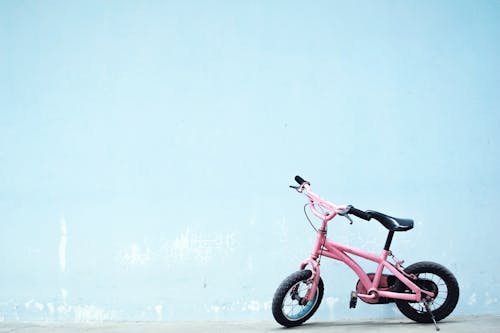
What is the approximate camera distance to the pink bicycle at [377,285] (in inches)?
181

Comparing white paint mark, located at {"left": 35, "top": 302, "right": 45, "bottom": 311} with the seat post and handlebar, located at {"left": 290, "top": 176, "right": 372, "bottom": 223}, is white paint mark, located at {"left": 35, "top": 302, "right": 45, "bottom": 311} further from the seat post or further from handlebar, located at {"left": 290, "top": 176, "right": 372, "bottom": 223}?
the seat post

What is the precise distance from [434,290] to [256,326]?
64.0 inches

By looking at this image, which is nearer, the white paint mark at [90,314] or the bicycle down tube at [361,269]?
the bicycle down tube at [361,269]

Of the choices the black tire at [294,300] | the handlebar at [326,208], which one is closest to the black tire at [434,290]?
the handlebar at [326,208]

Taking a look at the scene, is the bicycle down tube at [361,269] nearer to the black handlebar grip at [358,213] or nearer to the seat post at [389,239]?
the seat post at [389,239]

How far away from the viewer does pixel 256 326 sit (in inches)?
198

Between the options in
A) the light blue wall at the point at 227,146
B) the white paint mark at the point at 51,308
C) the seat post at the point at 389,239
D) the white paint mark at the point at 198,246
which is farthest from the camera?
the white paint mark at the point at 51,308

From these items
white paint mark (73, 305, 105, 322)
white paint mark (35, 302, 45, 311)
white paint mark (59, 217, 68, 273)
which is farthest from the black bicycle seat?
white paint mark (35, 302, 45, 311)

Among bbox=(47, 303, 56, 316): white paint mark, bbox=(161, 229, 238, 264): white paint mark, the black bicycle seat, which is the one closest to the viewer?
the black bicycle seat

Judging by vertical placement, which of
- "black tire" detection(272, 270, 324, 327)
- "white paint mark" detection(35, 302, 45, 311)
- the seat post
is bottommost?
"white paint mark" detection(35, 302, 45, 311)

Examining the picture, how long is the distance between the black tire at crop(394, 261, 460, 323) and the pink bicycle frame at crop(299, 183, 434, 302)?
65mm

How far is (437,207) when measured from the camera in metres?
5.28

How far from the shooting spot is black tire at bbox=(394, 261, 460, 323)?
4.61 metres

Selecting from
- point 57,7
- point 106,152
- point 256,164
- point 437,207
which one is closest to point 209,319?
point 256,164
